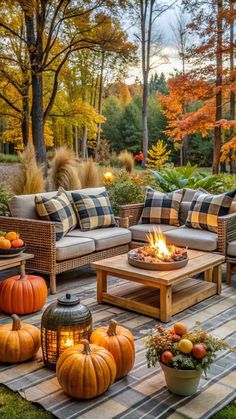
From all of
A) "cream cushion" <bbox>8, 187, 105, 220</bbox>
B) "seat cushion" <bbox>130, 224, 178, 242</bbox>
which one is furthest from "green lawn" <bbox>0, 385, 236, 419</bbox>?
"seat cushion" <bbox>130, 224, 178, 242</bbox>

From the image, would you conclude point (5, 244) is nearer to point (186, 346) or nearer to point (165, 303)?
point (165, 303)

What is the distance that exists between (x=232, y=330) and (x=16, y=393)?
1.64 metres

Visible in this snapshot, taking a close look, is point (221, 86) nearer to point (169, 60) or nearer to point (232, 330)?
point (169, 60)

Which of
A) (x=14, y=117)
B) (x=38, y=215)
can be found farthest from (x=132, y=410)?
(x=14, y=117)

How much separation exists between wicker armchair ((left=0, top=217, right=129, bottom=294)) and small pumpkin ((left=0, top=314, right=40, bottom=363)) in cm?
134

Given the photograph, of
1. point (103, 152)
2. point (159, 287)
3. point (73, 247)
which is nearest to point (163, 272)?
point (159, 287)

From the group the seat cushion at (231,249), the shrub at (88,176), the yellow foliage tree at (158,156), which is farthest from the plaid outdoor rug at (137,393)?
the yellow foliage tree at (158,156)

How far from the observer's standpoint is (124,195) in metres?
5.93

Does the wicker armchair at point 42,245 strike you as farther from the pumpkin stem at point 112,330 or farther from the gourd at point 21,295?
the pumpkin stem at point 112,330

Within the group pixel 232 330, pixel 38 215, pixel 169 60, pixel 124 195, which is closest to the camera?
pixel 232 330

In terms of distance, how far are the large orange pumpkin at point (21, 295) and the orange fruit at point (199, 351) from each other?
62.9 inches

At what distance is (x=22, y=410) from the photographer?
2.05m

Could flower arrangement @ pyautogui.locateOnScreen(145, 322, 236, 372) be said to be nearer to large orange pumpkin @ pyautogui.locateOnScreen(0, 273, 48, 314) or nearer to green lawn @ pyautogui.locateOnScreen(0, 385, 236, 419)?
green lawn @ pyautogui.locateOnScreen(0, 385, 236, 419)

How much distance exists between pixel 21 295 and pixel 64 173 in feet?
9.94
